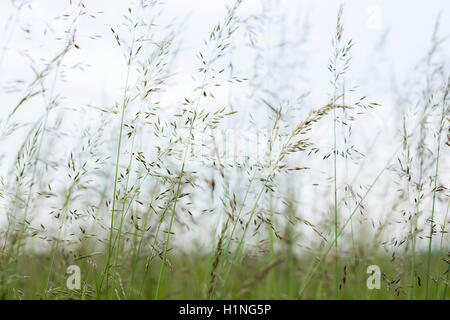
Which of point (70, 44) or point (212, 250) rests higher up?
point (70, 44)

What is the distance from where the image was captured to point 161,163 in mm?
1620

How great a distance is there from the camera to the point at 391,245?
186cm

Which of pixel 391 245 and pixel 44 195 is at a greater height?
pixel 44 195

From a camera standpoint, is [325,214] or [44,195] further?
[325,214]

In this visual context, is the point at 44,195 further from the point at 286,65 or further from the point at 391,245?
the point at 286,65
